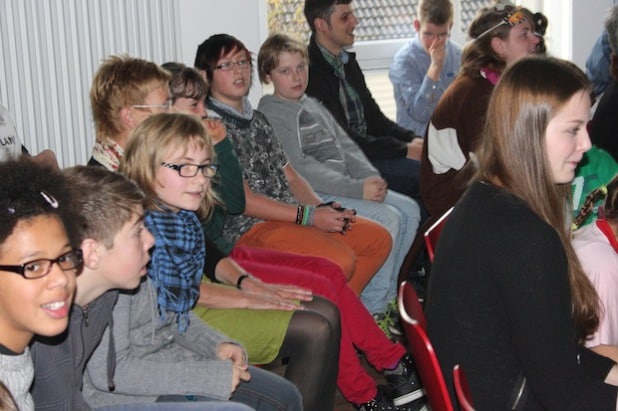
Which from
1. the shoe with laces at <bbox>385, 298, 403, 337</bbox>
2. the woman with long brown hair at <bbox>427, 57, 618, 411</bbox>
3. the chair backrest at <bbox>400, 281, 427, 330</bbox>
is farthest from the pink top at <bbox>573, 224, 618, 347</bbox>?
the shoe with laces at <bbox>385, 298, 403, 337</bbox>

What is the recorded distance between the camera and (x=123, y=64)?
9.94 ft

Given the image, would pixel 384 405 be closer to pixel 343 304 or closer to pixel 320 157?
pixel 343 304

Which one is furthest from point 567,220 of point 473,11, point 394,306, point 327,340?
point 473,11

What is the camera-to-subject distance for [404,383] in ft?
10.4

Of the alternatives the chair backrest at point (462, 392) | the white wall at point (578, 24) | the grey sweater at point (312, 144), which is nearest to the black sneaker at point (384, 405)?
the grey sweater at point (312, 144)

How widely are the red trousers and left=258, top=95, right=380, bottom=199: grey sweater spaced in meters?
0.77

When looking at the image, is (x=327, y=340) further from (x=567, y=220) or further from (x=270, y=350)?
(x=567, y=220)

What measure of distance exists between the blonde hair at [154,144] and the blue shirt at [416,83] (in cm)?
246

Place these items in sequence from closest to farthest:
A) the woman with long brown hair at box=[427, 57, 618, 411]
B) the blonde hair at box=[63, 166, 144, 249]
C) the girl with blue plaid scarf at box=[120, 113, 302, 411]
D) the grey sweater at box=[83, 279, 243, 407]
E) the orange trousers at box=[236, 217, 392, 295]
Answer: the woman with long brown hair at box=[427, 57, 618, 411] → the blonde hair at box=[63, 166, 144, 249] → the grey sweater at box=[83, 279, 243, 407] → the girl with blue plaid scarf at box=[120, 113, 302, 411] → the orange trousers at box=[236, 217, 392, 295]

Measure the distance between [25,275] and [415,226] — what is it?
2679 mm

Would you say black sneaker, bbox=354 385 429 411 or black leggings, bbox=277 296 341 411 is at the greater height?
black leggings, bbox=277 296 341 411

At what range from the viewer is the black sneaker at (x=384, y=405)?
306cm

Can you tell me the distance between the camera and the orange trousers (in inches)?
135

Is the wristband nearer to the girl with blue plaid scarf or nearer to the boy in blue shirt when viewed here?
the girl with blue plaid scarf
